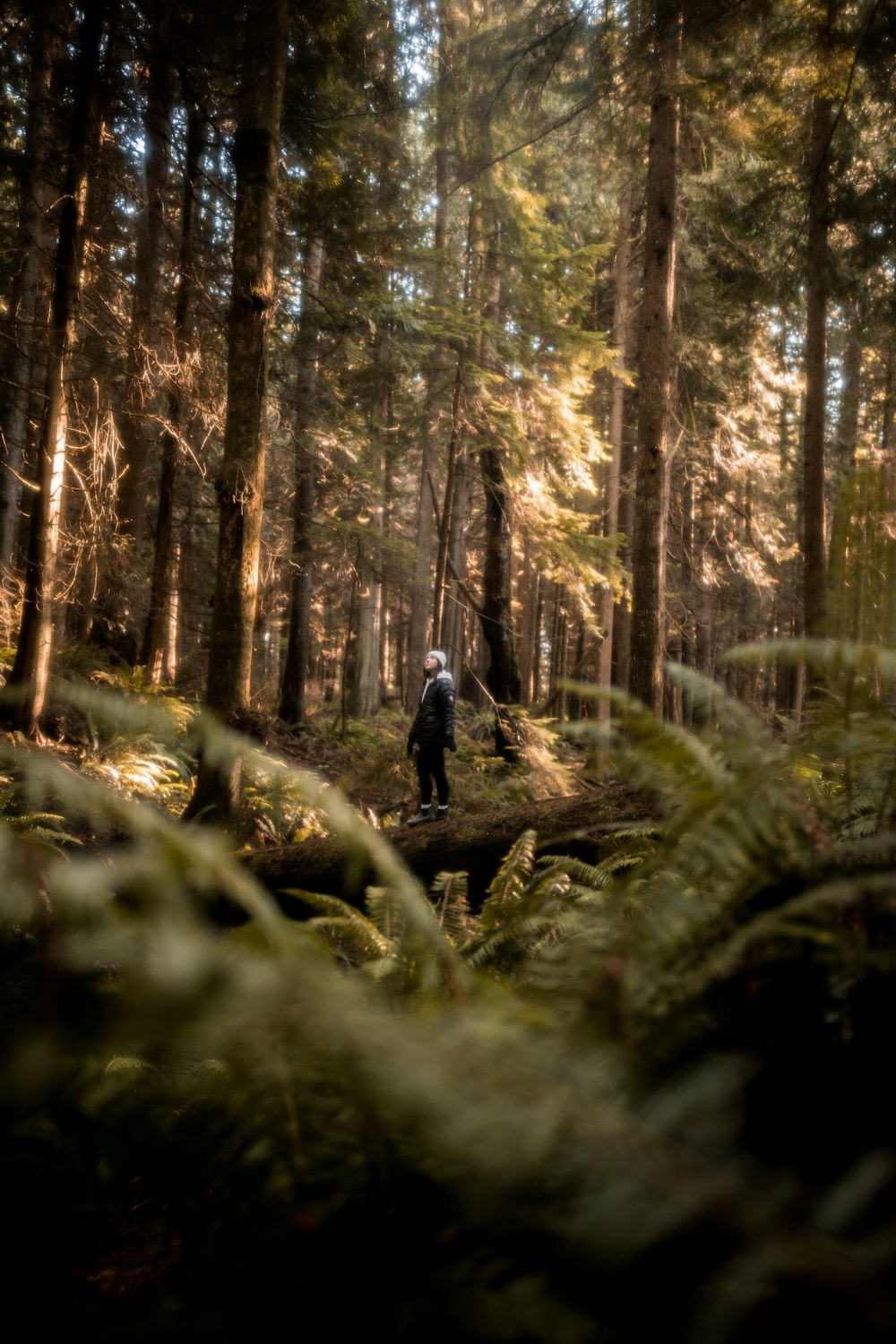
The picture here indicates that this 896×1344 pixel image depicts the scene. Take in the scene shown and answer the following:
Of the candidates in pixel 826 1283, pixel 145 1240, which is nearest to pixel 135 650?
pixel 145 1240

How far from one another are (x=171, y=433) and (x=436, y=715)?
14.8ft

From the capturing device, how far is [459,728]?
17.0 metres

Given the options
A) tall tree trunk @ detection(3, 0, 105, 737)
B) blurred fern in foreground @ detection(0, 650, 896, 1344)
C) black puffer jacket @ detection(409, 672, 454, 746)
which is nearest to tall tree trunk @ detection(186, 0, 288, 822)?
tall tree trunk @ detection(3, 0, 105, 737)

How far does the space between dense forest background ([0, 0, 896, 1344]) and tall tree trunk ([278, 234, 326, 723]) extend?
13 centimetres

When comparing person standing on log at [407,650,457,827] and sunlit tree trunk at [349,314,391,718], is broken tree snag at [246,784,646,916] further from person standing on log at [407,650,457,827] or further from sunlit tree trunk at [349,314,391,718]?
sunlit tree trunk at [349,314,391,718]

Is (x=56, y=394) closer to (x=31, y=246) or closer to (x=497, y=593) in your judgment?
(x=31, y=246)

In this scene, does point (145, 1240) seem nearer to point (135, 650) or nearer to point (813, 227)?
point (135, 650)

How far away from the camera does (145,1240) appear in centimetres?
195

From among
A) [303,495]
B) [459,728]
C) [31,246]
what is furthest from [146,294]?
[459,728]

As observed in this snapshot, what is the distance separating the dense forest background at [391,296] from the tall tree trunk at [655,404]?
0.04 m

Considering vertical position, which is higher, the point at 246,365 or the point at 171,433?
the point at 246,365

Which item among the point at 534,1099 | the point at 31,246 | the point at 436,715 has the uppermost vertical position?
the point at 31,246

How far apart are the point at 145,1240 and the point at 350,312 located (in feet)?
37.4

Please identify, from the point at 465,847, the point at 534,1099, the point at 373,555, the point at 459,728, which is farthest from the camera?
the point at 373,555
